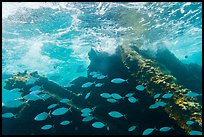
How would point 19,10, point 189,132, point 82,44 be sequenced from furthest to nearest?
point 82,44 < point 19,10 < point 189,132

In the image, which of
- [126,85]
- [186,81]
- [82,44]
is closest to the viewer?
[126,85]

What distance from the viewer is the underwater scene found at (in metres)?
10.2

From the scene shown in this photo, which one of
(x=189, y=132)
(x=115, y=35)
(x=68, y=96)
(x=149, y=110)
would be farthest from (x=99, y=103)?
(x=115, y=35)

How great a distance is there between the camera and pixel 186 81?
1881 centimetres

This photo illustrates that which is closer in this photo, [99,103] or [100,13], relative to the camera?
[99,103]

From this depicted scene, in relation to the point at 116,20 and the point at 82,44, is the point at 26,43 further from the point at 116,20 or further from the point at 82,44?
the point at 116,20

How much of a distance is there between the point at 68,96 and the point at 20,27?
9.59 m

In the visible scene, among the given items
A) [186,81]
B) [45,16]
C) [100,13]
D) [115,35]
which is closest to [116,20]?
[100,13]

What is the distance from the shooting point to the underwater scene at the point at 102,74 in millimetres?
10203

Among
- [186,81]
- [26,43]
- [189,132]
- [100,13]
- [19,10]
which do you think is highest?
[26,43]

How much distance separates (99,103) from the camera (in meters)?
13.4

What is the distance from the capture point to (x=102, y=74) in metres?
15.7

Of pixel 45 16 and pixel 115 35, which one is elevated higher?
pixel 115 35

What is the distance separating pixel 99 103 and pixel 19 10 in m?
9.06
